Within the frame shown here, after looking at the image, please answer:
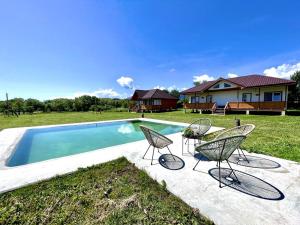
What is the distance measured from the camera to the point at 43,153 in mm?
6031

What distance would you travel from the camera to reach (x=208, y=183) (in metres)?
2.81

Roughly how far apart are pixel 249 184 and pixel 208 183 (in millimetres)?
780

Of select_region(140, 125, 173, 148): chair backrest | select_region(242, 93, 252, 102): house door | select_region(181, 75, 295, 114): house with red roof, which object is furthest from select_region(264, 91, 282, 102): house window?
select_region(140, 125, 173, 148): chair backrest

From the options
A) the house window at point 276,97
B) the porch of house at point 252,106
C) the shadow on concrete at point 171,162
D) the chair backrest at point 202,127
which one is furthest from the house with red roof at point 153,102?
the shadow on concrete at point 171,162

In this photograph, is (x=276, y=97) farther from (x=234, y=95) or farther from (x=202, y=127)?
Result: (x=202, y=127)

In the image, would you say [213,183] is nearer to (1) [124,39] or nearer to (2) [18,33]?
(2) [18,33]

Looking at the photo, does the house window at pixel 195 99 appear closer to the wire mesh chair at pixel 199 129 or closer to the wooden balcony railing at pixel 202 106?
the wooden balcony railing at pixel 202 106

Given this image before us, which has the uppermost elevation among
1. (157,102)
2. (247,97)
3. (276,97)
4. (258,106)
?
(247,97)

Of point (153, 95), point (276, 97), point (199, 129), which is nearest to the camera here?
point (199, 129)

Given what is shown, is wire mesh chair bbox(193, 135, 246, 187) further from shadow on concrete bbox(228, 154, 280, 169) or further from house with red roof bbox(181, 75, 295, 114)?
house with red roof bbox(181, 75, 295, 114)

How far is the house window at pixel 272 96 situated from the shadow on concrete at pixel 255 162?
15.6 metres

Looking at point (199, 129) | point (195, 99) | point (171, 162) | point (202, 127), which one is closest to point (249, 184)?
point (171, 162)

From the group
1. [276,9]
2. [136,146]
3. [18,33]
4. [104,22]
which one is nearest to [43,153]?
[136,146]

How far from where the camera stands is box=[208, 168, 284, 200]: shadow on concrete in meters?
2.41
